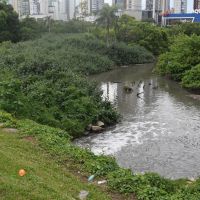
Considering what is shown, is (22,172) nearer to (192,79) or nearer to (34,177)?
(34,177)

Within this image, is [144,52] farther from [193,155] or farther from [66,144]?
[66,144]

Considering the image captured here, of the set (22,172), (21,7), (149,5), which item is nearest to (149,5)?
(149,5)

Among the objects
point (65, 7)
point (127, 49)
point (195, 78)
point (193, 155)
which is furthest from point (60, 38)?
point (65, 7)

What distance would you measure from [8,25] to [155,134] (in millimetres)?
39342

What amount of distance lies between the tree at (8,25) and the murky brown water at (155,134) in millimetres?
24244

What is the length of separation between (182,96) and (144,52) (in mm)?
25075

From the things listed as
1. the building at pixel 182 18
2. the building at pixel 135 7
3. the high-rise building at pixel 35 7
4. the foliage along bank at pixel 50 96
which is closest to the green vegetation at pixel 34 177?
the foliage along bank at pixel 50 96

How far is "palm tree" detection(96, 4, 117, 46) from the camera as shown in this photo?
2005 inches

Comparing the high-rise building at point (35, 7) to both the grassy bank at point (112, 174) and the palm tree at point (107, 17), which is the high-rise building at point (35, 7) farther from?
the grassy bank at point (112, 174)

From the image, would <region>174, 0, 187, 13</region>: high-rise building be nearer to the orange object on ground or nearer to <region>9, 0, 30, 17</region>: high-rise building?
<region>9, 0, 30, 17</region>: high-rise building

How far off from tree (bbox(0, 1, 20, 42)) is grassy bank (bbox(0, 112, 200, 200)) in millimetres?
40329

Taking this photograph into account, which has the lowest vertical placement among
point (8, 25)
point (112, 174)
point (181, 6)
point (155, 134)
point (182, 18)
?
point (155, 134)

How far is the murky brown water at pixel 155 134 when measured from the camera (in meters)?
16.1

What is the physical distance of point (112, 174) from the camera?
36.2ft
